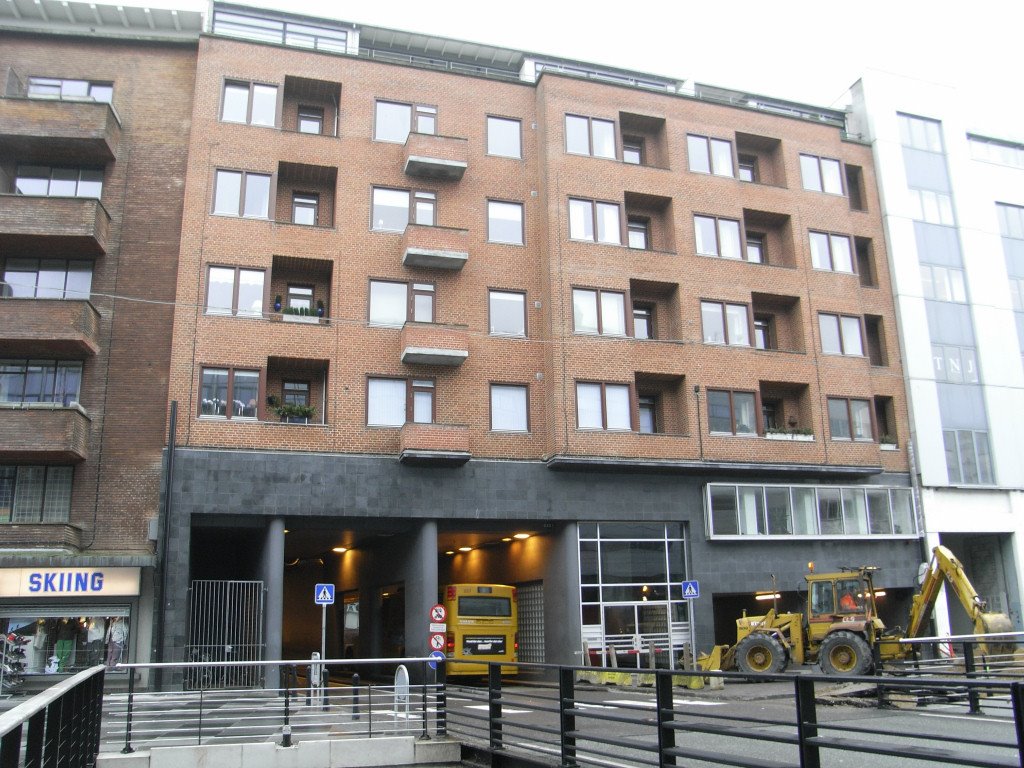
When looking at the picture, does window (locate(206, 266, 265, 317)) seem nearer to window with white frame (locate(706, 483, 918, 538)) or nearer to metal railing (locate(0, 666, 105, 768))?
window with white frame (locate(706, 483, 918, 538))

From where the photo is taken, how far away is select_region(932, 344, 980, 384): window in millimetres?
35906

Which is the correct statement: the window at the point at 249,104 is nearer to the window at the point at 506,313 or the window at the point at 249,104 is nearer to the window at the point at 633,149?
the window at the point at 506,313

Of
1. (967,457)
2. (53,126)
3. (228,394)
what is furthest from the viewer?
(967,457)

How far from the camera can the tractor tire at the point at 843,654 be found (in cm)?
2327

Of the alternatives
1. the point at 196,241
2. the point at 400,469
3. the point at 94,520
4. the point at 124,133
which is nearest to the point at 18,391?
the point at 94,520

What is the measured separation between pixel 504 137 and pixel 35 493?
18.2m

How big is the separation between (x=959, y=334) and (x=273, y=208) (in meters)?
25.9

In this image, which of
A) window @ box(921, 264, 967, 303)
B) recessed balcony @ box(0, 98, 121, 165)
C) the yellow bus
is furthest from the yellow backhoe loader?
recessed balcony @ box(0, 98, 121, 165)

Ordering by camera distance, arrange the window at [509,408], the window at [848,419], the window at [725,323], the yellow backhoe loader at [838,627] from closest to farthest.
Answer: the yellow backhoe loader at [838,627]
the window at [509,408]
the window at [725,323]
the window at [848,419]

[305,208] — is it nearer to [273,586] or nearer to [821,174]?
[273,586]

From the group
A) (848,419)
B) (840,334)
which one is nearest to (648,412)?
(848,419)

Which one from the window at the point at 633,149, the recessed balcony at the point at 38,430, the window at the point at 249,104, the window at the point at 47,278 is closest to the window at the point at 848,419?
the window at the point at 633,149

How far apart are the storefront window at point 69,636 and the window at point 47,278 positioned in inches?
354

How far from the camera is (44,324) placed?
25922 mm
